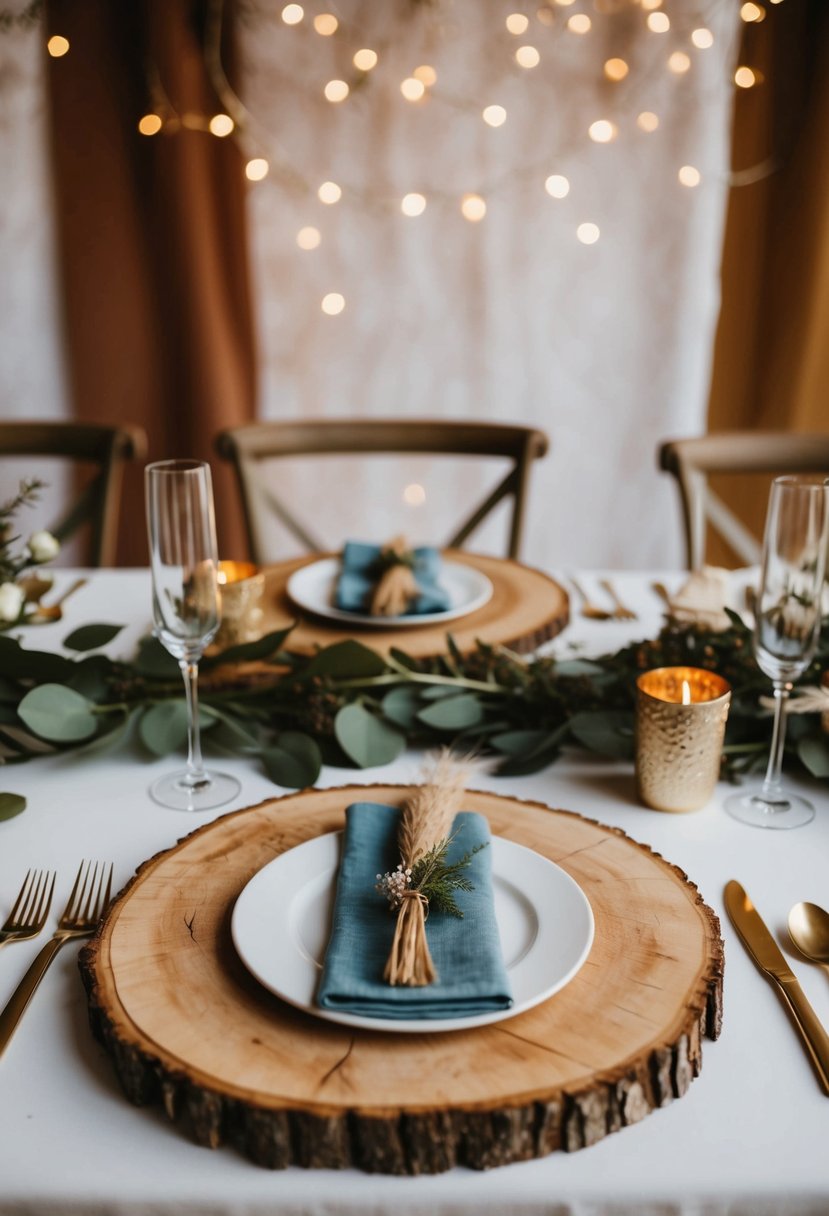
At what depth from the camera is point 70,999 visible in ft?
2.36

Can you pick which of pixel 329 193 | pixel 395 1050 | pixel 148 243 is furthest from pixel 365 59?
pixel 395 1050

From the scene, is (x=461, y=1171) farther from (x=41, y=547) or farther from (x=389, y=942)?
(x=41, y=547)

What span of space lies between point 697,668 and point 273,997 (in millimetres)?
589

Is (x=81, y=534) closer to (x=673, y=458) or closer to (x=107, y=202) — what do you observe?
(x=107, y=202)

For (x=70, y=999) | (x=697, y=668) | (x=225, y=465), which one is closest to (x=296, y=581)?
(x=697, y=668)

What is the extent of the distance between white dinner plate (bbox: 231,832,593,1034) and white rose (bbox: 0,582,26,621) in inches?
17.8

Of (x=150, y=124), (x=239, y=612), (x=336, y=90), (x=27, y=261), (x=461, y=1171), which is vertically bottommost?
(x=461, y=1171)

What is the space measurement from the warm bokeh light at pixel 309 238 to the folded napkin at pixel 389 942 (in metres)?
2.27

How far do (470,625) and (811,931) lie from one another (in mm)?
657

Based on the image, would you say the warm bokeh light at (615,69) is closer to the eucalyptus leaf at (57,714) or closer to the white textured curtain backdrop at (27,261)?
the white textured curtain backdrop at (27,261)

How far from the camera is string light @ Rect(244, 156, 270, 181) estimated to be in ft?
8.79

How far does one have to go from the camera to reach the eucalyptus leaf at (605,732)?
106 centimetres

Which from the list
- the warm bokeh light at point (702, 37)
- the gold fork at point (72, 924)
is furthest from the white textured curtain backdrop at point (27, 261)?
the gold fork at point (72, 924)

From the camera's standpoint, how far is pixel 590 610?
1.49 m
